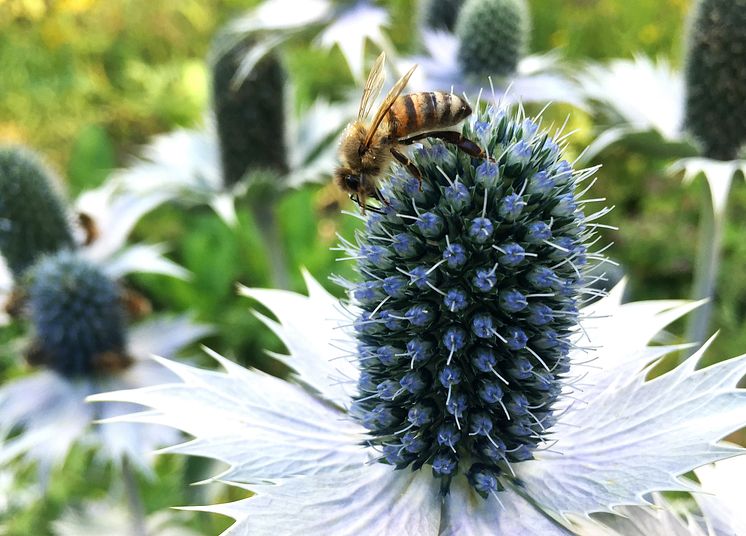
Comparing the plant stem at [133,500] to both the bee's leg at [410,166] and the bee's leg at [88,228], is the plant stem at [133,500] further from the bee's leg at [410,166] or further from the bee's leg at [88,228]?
the bee's leg at [410,166]

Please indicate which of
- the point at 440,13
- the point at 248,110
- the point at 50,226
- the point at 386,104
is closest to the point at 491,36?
the point at 440,13

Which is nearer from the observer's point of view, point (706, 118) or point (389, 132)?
point (389, 132)

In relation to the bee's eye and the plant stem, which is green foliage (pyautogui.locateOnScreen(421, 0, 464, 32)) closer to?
the bee's eye

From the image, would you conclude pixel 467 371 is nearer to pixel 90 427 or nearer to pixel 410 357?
pixel 410 357

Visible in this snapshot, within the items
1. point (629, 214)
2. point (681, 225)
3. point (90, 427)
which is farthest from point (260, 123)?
point (629, 214)

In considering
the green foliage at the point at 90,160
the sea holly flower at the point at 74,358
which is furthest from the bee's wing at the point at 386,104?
the green foliage at the point at 90,160

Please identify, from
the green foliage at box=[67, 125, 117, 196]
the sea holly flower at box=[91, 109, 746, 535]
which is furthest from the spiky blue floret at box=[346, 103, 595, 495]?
the green foliage at box=[67, 125, 117, 196]

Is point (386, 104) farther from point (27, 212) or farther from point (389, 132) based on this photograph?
point (27, 212)
